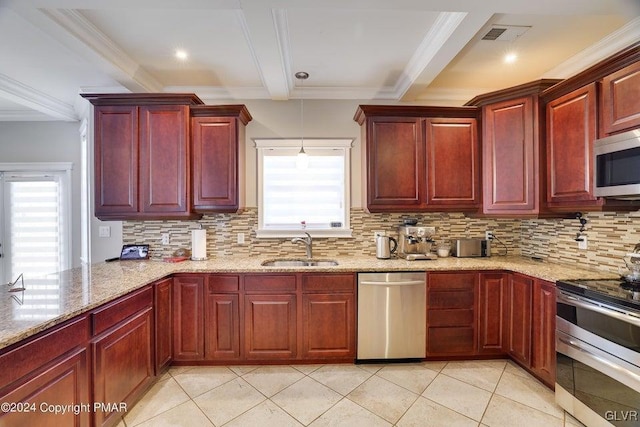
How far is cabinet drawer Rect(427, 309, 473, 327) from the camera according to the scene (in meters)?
2.55

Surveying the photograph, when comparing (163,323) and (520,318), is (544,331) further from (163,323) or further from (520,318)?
Result: (163,323)

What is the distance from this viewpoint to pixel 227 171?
9.15ft

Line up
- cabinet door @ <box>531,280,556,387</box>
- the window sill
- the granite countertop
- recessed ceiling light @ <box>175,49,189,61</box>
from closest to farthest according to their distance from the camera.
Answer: the granite countertop < cabinet door @ <box>531,280,556,387</box> < recessed ceiling light @ <box>175,49,189,61</box> < the window sill

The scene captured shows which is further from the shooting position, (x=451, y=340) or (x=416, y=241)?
(x=416, y=241)

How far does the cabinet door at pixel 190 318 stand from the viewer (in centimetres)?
249

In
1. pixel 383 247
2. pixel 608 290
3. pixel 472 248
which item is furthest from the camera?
pixel 472 248

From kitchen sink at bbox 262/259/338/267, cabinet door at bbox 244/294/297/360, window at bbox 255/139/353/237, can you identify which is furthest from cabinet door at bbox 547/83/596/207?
cabinet door at bbox 244/294/297/360

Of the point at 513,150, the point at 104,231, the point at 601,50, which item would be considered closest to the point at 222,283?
the point at 104,231

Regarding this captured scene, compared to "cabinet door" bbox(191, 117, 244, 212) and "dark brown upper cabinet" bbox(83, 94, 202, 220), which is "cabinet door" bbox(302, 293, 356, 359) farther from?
"dark brown upper cabinet" bbox(83, 94, 202, 220)

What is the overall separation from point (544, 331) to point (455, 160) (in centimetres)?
164

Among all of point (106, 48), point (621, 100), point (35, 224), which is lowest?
point (35, 224)

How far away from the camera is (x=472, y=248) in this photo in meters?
3.01

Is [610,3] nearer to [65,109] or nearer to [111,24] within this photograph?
[111,24]

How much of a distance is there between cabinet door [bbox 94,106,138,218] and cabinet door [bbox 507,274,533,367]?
11.6 ft
